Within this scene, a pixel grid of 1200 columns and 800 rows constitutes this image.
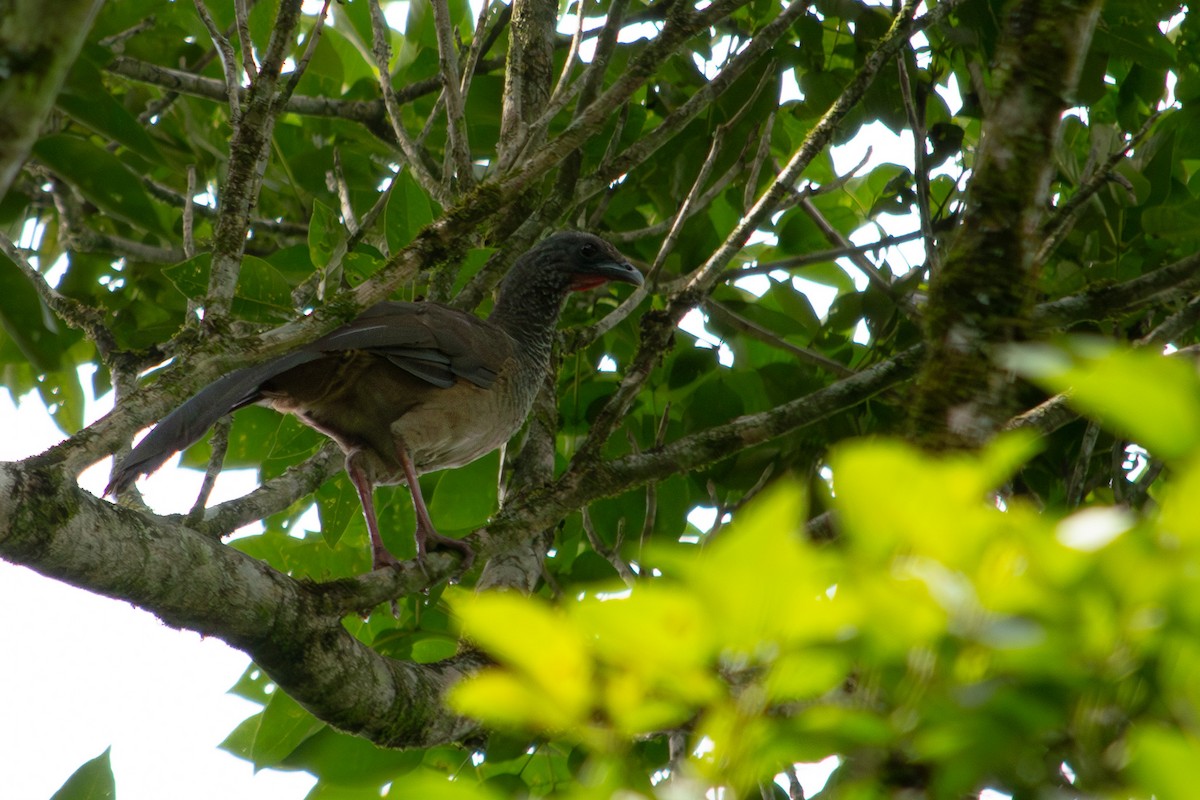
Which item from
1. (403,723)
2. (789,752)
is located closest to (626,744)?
(789,752)

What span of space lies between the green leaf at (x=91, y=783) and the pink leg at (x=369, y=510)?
1168mm

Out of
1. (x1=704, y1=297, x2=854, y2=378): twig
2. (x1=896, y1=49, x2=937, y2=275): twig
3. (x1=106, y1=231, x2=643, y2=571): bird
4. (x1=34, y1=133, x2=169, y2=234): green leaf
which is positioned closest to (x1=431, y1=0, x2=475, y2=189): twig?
(x1=106, y1=231, x2=643, y2=571): bird

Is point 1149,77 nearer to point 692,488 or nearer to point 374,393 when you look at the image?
point 692,488

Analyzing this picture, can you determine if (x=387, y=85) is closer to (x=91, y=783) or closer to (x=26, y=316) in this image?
(x=26, y=316)

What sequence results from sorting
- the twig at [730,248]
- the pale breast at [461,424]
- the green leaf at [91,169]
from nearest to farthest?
the green leaf at [91,169] < the twig at [730,248] < the pale breast at [461,424]

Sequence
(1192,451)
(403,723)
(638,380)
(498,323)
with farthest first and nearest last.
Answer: (498,323)
(638,380)
(403,723)
(1192,451)

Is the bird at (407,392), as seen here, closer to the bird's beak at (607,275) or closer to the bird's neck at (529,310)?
the bird's neck at (529,310)

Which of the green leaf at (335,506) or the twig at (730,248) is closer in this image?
the twig at (730,248)

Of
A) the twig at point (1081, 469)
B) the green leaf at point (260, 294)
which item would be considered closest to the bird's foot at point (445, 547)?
the green leaf at point (260, 294)

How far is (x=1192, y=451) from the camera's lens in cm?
78

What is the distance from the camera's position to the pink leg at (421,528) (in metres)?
3.71

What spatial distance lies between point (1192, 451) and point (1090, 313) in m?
2.72

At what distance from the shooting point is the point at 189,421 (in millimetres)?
3326

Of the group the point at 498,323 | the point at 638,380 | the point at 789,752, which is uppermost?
the point at 498,323
